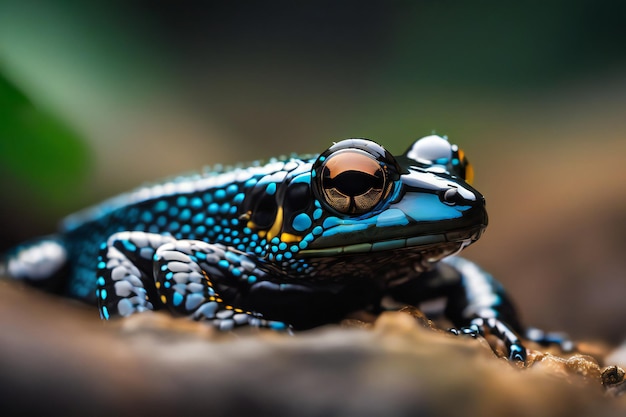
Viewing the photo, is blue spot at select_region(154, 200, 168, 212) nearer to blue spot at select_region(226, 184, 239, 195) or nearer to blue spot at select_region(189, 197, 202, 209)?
blue spot at select_region(189, 197, 202, 209)

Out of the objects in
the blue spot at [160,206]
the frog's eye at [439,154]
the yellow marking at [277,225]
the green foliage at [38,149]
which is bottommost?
the yellow marking at [277,225]

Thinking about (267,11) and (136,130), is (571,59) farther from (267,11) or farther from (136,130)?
(136,130)

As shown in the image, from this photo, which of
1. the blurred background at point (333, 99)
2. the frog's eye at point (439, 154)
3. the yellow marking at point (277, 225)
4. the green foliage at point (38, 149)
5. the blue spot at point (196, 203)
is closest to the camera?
the yellow marking at point (277, 225)

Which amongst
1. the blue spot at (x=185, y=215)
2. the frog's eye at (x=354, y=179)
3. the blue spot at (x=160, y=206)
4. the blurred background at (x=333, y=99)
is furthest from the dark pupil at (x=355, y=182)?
the blurred background at (x=333, y=99)

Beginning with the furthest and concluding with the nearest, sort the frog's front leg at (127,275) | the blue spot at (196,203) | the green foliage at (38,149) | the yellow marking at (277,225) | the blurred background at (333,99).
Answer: the green foliage at (38,149), the blurred background at (333,99), the blue spot at (196,203), the yellow marking at (277,225), the frog's front leg at (127,275)

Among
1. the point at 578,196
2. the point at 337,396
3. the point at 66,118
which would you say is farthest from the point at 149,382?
the point at 66,118

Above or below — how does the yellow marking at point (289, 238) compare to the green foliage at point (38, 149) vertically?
below

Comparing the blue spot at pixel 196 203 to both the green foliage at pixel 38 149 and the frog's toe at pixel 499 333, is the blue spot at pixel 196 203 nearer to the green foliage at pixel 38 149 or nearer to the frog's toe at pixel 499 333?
the frog's toe at pixel 499 333

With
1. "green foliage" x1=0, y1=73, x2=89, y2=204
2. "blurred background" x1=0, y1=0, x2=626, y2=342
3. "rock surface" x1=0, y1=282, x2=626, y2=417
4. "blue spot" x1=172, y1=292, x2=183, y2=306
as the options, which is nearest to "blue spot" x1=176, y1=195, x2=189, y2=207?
"blue spot" x1=172, y1=292, x2=183, y2=306
